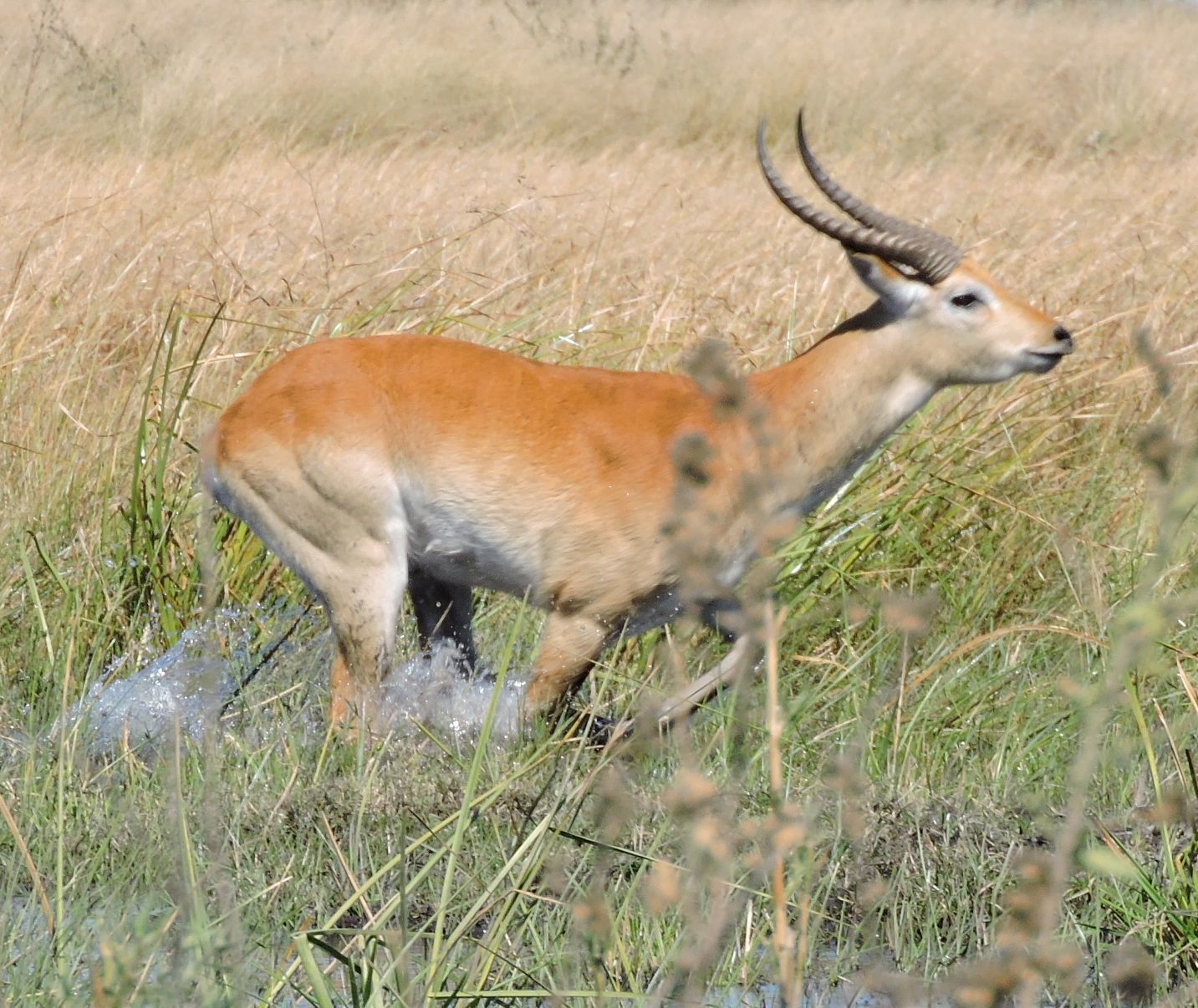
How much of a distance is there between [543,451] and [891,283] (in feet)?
3.21

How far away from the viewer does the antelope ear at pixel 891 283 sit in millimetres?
4297

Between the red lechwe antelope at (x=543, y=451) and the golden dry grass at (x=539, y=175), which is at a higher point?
the red lechwe antelope at (x=543, y=451)

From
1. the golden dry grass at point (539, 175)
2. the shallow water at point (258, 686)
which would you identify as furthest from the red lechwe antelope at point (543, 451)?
the golden dry grass at point (539, 175)

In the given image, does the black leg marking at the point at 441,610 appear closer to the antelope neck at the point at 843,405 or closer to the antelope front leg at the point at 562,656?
the antelope front leg at the point at 562,656

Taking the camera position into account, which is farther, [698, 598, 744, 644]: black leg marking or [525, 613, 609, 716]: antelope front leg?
[525, 613, 609, 716]: antelope front leg

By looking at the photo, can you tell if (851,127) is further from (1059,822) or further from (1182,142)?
(1059,822)

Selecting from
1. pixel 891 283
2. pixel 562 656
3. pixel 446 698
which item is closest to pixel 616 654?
pixel 562 656

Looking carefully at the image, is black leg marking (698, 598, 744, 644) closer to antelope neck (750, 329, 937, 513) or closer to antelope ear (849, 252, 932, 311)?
antelope neck (750, 329, 937, 513)

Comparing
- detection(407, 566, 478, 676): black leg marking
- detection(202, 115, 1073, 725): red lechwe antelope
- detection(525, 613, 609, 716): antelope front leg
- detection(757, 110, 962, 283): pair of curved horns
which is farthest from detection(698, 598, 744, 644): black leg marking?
detection(757, 110, 962, 283): pair of curved horns

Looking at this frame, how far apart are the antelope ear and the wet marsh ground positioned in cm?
72

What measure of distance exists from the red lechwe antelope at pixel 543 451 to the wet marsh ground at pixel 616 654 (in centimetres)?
23

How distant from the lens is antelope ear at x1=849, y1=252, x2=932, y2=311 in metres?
4.30

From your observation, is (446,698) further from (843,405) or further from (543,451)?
(843,405)

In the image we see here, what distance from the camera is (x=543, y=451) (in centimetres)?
415
